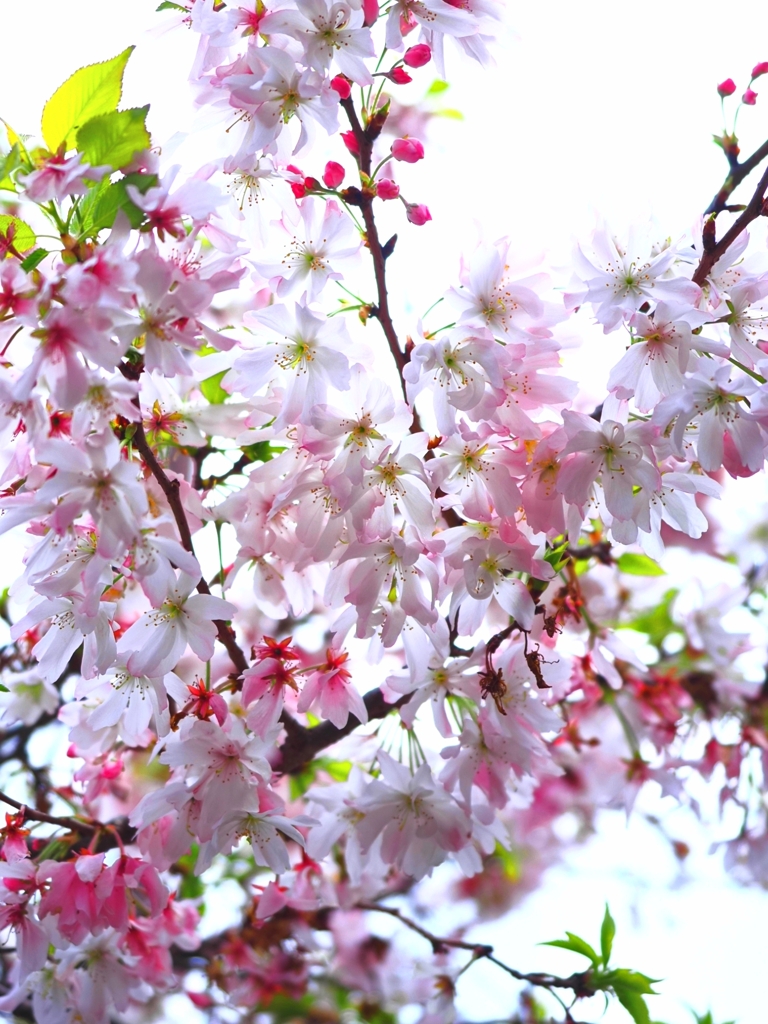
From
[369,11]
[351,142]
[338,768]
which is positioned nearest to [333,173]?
[351,142]

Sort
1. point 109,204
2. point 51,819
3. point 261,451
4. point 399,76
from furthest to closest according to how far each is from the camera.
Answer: point 261,451 < point 51,819 < point 399,76 < point 109,204

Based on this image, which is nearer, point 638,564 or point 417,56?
point 417,56

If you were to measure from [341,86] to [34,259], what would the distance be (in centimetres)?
32

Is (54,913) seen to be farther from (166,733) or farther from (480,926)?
(480,926)

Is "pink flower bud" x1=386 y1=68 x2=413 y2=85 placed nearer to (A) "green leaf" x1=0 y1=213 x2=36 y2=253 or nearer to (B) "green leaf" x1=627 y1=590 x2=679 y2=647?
(A) "green leaf" x1=0 y1=213 x2=36 y2=253

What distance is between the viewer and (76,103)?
896mm

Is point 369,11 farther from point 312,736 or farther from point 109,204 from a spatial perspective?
point 312,736

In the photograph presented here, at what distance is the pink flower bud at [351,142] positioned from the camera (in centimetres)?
98

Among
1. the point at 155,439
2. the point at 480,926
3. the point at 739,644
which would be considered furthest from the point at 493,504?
the point at 480,926

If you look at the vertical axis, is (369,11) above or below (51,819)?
above

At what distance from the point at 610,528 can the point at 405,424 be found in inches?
9.5

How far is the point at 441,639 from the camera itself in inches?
40.0

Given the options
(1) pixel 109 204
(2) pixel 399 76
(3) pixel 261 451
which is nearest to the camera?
(1) pixel 109 204

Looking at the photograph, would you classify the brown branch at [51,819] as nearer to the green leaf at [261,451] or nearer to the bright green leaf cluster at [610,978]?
the green leaf at [261,451]
